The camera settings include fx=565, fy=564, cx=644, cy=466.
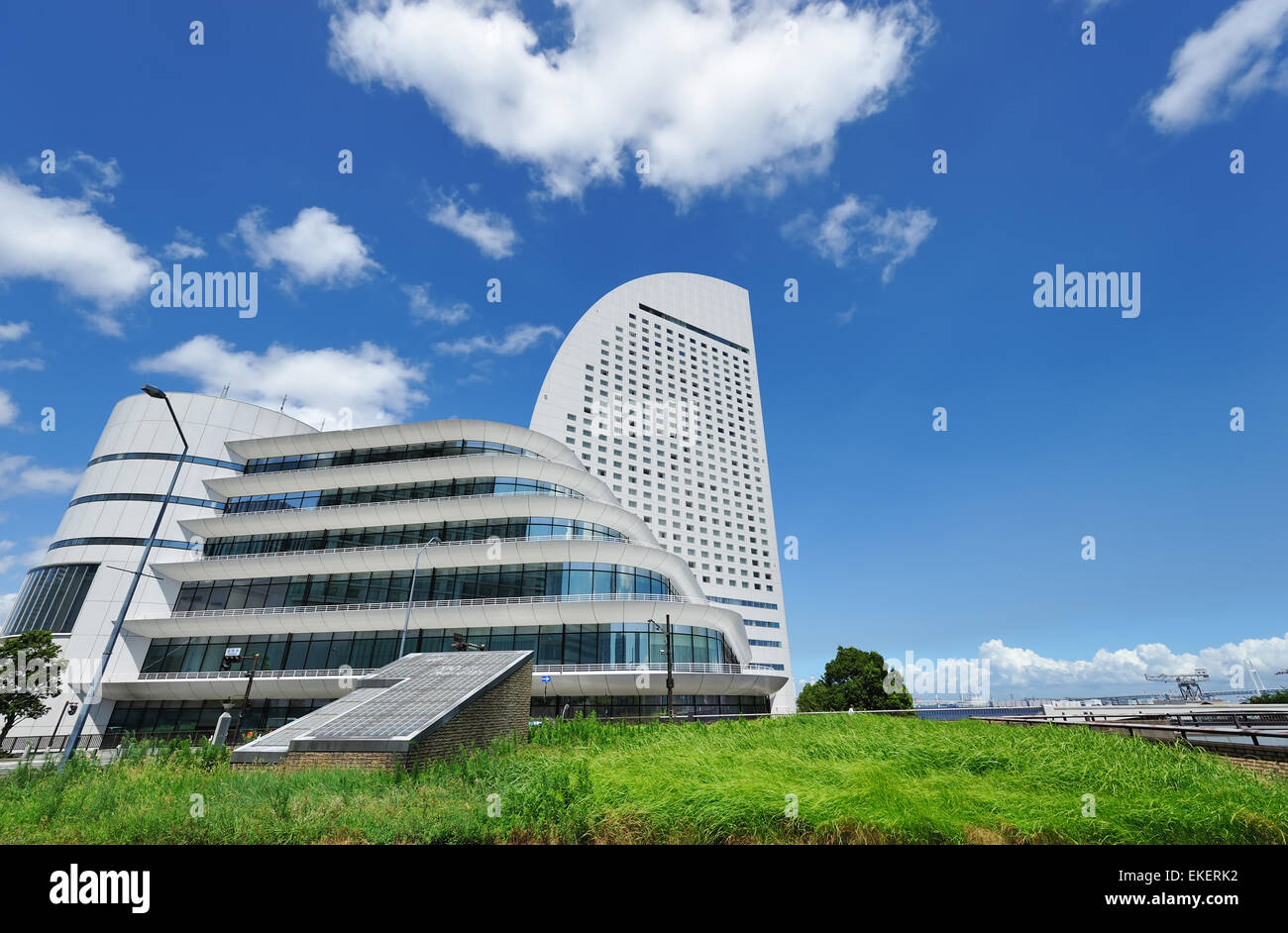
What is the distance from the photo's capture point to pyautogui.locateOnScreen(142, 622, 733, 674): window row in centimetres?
3431

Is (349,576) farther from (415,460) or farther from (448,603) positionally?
(415,460)

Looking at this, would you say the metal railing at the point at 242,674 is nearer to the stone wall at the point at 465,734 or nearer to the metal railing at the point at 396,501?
the metal railing at the point at 396,501

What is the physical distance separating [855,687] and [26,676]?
5802cm

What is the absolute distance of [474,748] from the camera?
1355cm

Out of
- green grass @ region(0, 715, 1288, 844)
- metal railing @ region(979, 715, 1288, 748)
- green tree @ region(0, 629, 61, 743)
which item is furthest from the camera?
green tree @ region(0, 629, 61, 743)

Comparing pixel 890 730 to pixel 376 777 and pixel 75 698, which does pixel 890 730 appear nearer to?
pixel 376 777

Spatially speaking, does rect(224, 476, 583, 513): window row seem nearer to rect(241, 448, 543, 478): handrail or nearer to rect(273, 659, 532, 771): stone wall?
rect(241, 448, 543, 478): handrail

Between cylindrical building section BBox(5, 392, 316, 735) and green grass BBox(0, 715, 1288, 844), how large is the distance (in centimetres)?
4021

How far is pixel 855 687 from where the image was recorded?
48.2m

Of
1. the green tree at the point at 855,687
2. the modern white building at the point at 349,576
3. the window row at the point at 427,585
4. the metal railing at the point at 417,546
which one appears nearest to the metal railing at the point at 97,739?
the modern white building at the point at 349,576

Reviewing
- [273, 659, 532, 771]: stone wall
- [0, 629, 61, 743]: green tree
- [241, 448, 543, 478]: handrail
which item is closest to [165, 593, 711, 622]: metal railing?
[0, 629, 61, 743]: green tree

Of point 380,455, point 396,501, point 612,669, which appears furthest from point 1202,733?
point 380,455

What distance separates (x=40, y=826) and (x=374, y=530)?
3469cm
